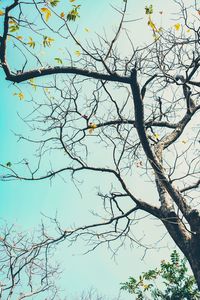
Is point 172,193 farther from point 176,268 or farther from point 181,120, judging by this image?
point 176,268

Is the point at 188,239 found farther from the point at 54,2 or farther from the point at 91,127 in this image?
the point at 54,2

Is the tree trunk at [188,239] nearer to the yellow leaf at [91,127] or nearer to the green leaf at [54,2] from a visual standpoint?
the yellow leaf at [91,127]

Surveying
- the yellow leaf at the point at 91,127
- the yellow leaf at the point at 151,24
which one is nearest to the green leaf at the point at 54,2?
the yellow leaf at the point at 151,24

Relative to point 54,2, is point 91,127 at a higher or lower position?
lower

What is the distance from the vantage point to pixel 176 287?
8742 millimetres

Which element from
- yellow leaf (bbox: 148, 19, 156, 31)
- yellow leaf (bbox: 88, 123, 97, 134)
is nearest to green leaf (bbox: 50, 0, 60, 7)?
yellow leaf (bbox: 148, 19, 156, 31)

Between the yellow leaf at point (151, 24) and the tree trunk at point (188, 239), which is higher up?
the yellow leaf at point (151, 24)

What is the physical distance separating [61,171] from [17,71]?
2.07 metres

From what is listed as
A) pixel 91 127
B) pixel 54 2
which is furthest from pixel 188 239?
pixel 54 2

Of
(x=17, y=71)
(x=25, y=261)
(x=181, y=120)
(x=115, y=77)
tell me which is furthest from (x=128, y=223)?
(x=17, y=71)

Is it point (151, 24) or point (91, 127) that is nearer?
point (151, 24)

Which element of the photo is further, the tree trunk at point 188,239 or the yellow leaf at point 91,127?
the yellow leaf at point 91,127

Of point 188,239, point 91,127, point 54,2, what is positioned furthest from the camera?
point 91,127

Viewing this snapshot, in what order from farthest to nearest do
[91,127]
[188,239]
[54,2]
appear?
[91,127], [188,239], [54,2]
